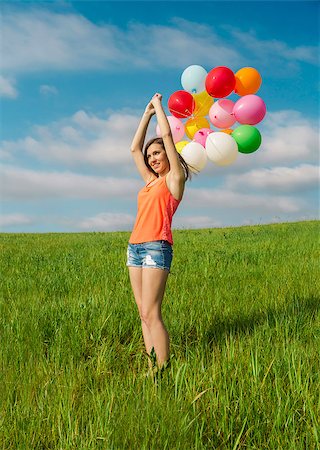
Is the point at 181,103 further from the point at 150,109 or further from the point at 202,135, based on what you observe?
the point at 150,109

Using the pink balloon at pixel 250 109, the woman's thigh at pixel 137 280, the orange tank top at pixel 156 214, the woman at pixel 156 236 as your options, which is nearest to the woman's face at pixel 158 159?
the woman at pixel 156 236

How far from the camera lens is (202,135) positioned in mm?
5434

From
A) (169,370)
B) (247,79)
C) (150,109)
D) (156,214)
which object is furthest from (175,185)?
(247,79)

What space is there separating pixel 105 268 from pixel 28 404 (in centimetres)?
489

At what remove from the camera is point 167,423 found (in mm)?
2330

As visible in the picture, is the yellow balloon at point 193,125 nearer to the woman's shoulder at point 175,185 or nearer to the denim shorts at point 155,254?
the woman's shoulder at point 175,185

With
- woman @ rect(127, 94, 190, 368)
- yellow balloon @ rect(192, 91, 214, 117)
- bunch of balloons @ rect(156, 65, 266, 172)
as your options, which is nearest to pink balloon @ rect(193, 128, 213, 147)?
bunch of balloons @ rect(156, 65, 266, 172)

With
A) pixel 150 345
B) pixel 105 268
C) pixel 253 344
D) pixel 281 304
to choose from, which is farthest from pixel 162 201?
pixel 105 268

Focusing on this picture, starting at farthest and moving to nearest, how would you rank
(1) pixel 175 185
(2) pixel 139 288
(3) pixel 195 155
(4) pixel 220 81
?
(4) pixel 220 81, (3) pixel 195 155, (2) pixel 139 288, (1) pixel 175 185

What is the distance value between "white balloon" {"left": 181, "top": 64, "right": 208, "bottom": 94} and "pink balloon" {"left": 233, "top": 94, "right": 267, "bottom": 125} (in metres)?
0.68

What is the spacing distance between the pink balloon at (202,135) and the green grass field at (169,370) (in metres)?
1.74

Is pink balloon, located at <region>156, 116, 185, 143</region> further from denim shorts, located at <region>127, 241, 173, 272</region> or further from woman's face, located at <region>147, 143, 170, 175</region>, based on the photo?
denim shorts, located at <region>127, 241, 173, 272</region>

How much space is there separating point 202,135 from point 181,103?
0.46 metres

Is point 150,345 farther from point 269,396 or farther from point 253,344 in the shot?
point 269,396
